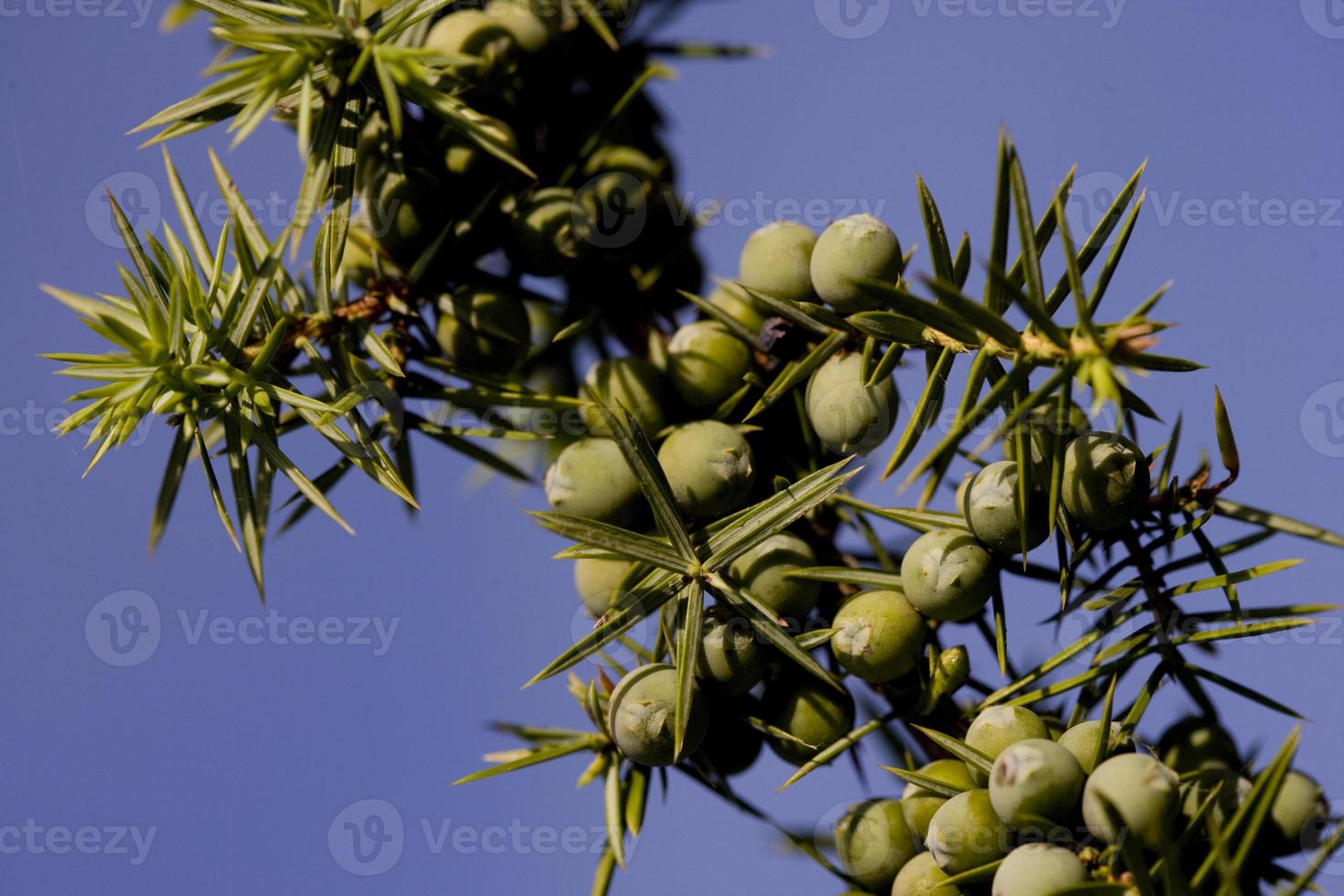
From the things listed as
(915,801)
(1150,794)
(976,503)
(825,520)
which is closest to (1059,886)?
(1150,794)

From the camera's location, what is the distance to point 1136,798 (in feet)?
4.09

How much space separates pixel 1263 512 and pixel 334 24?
1533 mm

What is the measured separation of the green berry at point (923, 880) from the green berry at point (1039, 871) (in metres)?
0.16

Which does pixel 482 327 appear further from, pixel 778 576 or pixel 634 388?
pixel 778 576

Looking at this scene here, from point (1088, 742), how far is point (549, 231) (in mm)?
1244

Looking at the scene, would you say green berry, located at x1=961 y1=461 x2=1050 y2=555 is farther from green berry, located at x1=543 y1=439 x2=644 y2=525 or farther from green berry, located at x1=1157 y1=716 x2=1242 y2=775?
green berry, located at x1=543 y1=439 x2=644 y2=525

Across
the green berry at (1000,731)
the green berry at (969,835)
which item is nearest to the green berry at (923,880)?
the green berry at (969,835)

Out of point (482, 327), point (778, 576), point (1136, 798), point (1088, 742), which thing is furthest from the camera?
point (482, 327)

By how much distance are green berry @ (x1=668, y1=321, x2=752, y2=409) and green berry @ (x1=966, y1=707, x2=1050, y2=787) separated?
70 centimetres

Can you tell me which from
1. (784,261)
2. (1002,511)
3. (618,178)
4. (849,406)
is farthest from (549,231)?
(1002,511)

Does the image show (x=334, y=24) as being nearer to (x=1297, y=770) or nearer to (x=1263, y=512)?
(x=1263, y=512)

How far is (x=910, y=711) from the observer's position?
1.64m

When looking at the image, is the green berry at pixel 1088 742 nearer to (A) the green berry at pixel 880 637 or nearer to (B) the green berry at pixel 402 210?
(A) the green berry at pixel 880 637

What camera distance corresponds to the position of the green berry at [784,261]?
70.6 inches
